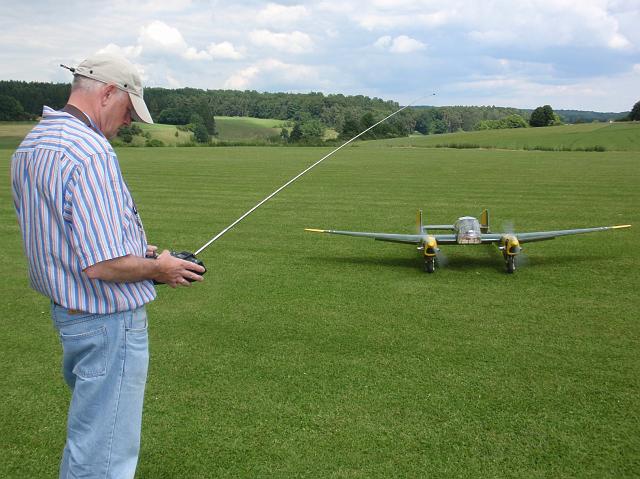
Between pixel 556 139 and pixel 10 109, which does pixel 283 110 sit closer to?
pixel 10 109

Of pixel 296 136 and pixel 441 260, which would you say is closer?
pixel 441 260

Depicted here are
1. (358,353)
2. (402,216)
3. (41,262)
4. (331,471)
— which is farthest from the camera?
(402,216)

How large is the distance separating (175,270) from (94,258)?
0.41 m

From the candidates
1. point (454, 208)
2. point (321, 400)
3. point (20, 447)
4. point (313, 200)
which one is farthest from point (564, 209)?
point (20, 447)

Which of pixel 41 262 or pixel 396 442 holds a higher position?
pixel 41 262

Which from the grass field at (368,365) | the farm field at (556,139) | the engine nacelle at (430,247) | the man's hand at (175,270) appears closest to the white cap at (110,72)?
the man's hand at (175,270)

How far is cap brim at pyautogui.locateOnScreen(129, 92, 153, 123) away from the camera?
2.77m

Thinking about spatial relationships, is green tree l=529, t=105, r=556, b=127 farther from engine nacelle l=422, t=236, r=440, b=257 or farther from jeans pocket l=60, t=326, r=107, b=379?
jeans pocket l=60, t=326, r=107, b=379

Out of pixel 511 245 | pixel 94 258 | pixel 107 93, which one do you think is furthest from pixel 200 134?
pixel 94 258

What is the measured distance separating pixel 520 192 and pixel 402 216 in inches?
326

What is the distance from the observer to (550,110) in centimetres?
10994

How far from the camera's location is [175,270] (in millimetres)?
2758

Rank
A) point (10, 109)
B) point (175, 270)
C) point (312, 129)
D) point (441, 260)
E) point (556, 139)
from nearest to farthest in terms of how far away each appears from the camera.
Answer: point (175, 270) < point (441, 260) < point (556, 139) < point (10, 109) < point (312, 129)

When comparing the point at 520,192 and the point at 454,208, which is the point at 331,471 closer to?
the point at 454,208
